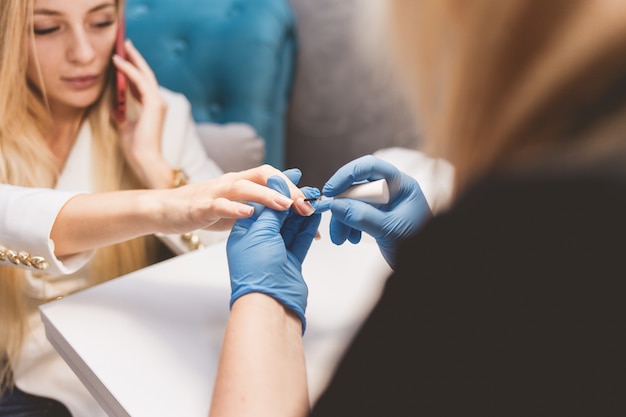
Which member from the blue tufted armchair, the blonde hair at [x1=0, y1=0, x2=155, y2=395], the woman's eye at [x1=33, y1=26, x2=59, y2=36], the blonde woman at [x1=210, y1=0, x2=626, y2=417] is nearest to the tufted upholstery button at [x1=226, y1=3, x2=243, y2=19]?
the blue tufted armchair

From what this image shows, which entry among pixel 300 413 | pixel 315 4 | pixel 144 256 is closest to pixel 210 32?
pixel 315 4

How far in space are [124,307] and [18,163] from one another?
1.09 ft

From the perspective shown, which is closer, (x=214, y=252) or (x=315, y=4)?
(x=214, y=252)

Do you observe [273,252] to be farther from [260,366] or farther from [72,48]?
[72,48]

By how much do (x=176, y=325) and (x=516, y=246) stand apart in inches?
15.7

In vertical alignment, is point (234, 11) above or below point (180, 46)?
above

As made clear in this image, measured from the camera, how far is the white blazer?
0.64m

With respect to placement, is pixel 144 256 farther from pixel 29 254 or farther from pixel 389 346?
pixel 389 346

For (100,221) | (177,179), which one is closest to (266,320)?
(100,221)

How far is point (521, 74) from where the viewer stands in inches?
13.5

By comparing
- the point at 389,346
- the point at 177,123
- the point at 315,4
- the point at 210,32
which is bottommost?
the point at 389,346

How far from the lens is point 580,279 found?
30cm

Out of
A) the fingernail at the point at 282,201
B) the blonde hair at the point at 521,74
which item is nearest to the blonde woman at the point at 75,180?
the fingernail at the point at 282,201

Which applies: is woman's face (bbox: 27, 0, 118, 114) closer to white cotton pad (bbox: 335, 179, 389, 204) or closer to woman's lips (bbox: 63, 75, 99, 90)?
woman's lips (bbox: 63, 75, 99, 90)
